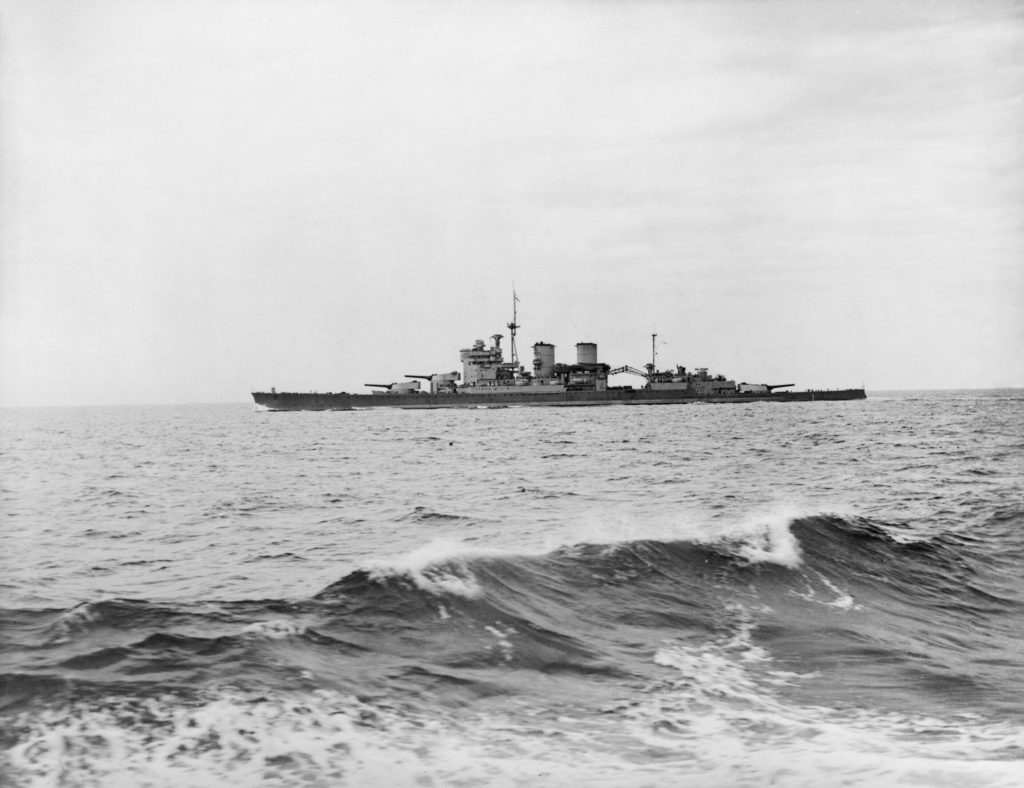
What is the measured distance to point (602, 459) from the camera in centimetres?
3105

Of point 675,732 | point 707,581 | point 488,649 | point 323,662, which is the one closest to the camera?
point 675,732

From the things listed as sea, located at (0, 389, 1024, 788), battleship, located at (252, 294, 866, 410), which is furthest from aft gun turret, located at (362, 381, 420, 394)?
sea, located at (0, 389, 1024, 788)

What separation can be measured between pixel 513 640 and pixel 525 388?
98.0 meters

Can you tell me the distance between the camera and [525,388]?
10644 cm

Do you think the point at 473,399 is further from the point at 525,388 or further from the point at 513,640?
the point at 513,640

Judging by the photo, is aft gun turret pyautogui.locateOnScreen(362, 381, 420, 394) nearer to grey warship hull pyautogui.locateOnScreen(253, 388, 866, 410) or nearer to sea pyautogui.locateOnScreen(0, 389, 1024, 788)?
grey warship hull pyautogui.locateOnScreen(253, 388, 866, 410)

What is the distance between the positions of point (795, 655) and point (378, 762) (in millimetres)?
5230

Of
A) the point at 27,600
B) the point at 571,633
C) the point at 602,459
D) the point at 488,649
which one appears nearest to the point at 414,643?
the point at 488,649

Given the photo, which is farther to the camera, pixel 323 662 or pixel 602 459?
pixel 602 459

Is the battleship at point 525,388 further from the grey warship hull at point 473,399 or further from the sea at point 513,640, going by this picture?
the sea at point 513,640

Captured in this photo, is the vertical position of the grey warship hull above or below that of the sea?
above

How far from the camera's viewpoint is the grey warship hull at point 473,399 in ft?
345

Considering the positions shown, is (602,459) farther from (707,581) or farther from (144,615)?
(144,615)

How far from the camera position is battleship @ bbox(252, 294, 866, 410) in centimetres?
10575
